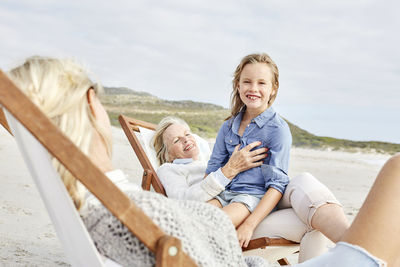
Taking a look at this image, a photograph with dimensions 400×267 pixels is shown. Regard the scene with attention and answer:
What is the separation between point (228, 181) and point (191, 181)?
509mm

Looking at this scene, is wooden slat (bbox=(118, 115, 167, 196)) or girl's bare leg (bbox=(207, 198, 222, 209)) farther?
wooden slat (bbox=(118, 115, 167, 196))

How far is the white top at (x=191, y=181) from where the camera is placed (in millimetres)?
2910

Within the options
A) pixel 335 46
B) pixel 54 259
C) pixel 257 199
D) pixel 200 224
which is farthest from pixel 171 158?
pixel 335 46

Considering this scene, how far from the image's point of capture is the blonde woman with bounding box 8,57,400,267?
146 centimetres

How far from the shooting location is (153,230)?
1.35 metres

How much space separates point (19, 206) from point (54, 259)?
7.05ft

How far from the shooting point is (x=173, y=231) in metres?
1.44

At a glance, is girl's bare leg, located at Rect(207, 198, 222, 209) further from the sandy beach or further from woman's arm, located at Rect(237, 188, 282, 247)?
the sandy beach

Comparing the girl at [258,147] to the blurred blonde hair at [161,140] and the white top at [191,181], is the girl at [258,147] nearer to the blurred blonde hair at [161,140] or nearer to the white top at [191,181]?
the white top at [191,181]

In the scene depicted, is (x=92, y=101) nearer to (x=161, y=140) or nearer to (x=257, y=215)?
(x=257, y=215)

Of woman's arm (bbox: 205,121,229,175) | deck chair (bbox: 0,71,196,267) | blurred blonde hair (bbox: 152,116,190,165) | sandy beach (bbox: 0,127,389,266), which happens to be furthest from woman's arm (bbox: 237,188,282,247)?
sandy beach (bbox: 0,127,389,266)

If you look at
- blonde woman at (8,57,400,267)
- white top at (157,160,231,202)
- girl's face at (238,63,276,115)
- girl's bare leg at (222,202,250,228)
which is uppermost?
girl's face at (238,63,276,115)

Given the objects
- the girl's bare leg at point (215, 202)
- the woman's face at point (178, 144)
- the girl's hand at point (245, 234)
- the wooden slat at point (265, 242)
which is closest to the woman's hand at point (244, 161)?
the girl's bare leg at point (215, 202)

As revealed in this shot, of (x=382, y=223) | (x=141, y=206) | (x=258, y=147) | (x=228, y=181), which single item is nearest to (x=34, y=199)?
(x=228, y=181)
